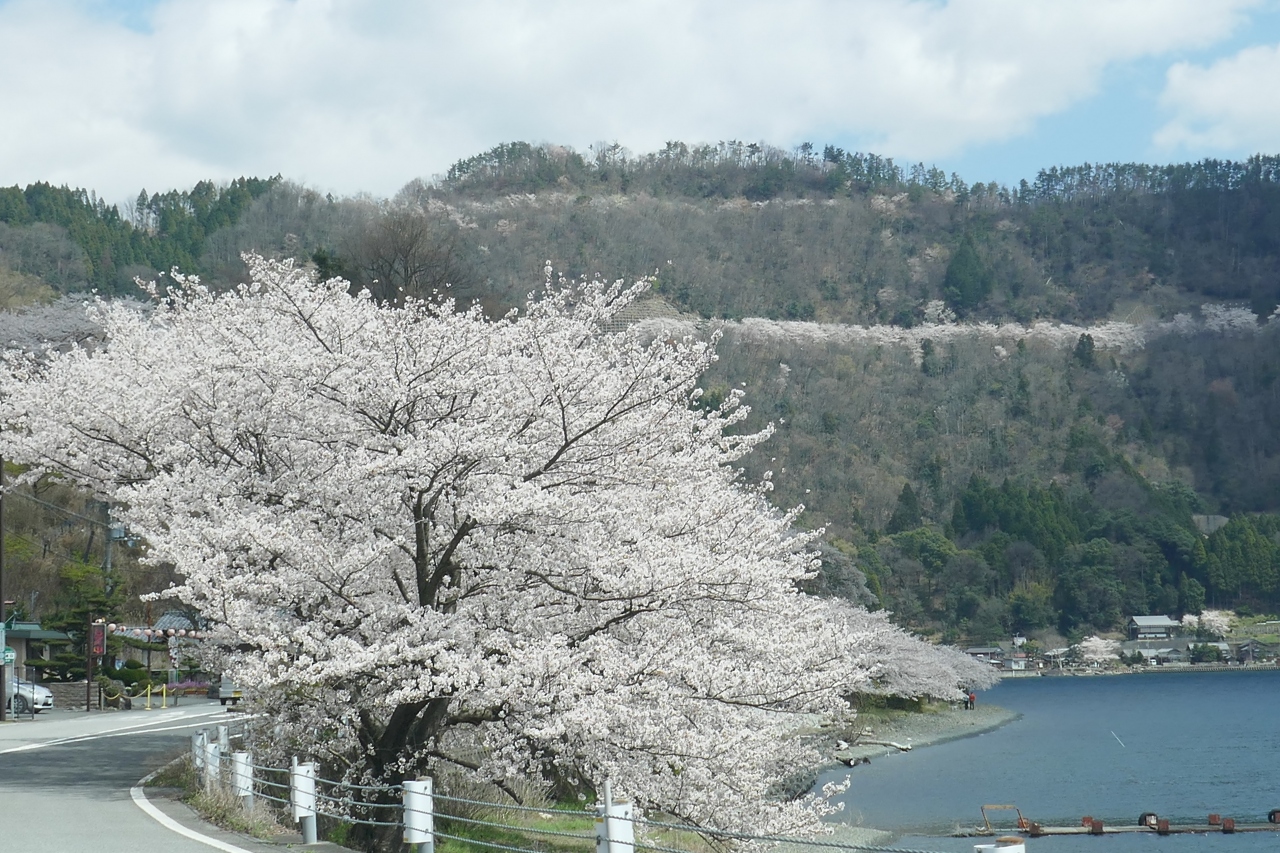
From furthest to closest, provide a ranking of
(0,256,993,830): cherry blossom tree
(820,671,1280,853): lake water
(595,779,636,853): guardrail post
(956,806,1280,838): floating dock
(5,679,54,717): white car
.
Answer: (820,671,1280,853): lake water → (956,806,1280,838): floating dock → (5,679,54,717): white car → (0,256,993,830): cherry blossom tree → (595,779,636,853): guardrail post

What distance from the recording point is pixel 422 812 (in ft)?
30.5

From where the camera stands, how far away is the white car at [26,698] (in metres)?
28.3

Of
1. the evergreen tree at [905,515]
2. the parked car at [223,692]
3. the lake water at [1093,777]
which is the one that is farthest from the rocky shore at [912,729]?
the evergreen tree at [905,515]

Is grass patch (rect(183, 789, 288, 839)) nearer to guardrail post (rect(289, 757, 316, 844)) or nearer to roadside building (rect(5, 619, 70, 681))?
guardrail post (rect(289, 757, 316, 844))

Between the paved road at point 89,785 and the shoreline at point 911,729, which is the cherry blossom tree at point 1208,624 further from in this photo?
the paved road at point 89,785

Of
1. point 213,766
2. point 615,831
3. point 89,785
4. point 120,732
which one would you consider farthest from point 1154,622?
point 615,831

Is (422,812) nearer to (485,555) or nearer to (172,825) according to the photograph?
(172,825)

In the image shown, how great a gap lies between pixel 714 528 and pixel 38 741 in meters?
13.4

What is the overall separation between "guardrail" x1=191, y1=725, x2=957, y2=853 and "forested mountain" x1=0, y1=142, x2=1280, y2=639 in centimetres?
2810

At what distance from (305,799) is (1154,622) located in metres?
119

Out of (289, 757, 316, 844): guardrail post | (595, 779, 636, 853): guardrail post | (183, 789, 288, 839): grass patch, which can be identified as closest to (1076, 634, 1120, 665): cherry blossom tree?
(183, 789, 288, 839): grass patch

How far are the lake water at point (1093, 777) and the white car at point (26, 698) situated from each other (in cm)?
A: 1899

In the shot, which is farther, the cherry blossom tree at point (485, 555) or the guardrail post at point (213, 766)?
the guardrail post at point (213, 766)

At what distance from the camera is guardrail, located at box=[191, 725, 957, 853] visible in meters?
9.23
